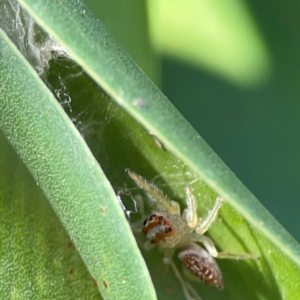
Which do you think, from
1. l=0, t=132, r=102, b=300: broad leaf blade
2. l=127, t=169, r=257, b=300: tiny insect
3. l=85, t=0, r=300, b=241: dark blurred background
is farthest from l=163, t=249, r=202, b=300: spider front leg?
l=85, t=0, r=300, b=241: dark blurred background

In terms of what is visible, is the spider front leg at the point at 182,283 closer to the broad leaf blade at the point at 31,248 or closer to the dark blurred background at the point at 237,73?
the broad leaf blade at the point at 31,248

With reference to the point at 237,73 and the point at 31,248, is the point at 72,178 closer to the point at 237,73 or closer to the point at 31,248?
the point at 31,248

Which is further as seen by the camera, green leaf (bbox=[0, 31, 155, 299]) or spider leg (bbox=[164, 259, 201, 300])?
spider leg (bbox=[164, 259, 201, 300])

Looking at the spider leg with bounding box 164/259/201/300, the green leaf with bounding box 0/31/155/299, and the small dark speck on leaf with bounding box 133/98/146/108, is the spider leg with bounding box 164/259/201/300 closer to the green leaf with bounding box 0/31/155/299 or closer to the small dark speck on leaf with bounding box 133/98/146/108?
the green leaf with bounding box 0/31/155/299

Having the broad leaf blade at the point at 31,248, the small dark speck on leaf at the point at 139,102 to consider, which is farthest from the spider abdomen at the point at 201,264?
the small dark speck on leaf at the point at 139,102

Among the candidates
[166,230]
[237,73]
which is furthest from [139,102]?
[237,73]

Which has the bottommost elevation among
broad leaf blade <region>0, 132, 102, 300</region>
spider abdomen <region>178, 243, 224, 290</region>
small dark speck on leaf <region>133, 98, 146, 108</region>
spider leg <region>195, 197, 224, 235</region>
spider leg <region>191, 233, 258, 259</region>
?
spider abdomen <region>178, 243, 224, 290</region>
